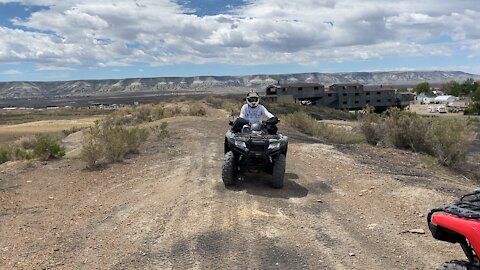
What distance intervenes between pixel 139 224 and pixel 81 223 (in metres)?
1.25

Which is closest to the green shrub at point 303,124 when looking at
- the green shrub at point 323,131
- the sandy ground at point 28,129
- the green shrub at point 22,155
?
the green shrub at point 323,131

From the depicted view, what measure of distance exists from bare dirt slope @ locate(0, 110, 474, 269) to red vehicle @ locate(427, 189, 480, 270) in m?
2.01

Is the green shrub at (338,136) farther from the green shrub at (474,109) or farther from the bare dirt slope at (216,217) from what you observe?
the green shrub at (474,109)

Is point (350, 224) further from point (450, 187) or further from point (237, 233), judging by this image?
point (450, 187)

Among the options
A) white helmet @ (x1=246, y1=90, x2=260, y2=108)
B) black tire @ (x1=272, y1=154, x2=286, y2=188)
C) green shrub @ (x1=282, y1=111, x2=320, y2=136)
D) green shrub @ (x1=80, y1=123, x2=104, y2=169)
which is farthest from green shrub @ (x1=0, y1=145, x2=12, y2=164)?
green shrub @ (x1=282, y1=111, x2=320, y2=136)

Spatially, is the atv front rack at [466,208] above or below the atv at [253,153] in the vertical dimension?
above

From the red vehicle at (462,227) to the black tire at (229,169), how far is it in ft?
18.7

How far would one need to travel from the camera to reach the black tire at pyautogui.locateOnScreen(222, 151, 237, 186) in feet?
31.6

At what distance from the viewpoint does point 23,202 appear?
1047 cm

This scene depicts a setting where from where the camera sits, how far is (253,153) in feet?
30.8

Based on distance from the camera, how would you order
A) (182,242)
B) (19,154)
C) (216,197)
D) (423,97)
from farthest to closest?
(423,97) < (19,154) < (216,197) < (182,242)

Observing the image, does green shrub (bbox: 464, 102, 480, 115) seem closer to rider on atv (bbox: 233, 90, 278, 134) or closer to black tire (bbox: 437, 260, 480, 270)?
rider on atv (bbox: 233, 90, 278, 134)

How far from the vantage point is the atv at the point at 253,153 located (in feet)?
30.9

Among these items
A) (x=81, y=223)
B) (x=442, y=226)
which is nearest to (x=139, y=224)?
(x=81, y=223)
